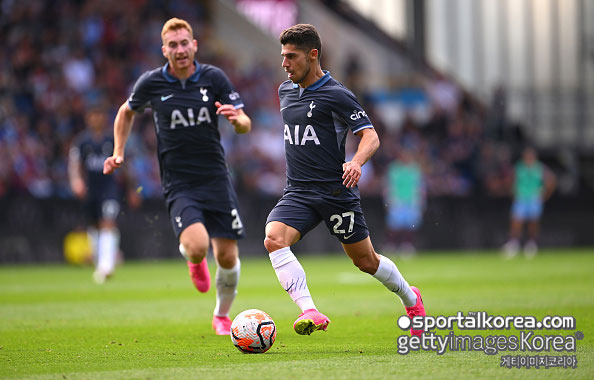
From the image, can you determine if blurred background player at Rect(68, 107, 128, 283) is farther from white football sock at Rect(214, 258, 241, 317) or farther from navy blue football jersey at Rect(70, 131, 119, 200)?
white football sock at Rect(214, 258, 241, 317)

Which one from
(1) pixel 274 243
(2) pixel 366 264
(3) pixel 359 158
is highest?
(3) pixel 359 158

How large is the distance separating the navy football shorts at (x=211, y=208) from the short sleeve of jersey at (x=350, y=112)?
1.56 meters

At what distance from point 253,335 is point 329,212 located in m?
1.07

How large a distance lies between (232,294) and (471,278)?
22.2 ft

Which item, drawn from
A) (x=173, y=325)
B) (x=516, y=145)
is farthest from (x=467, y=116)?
(x=173, y=325)

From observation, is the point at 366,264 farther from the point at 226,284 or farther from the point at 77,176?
the point at 77,176

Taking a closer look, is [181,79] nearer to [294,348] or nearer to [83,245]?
[294,348]

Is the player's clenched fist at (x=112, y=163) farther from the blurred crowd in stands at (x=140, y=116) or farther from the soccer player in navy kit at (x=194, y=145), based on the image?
the blurred crowd in stands at (x=140, y=116)

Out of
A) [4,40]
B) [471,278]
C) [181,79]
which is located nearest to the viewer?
[181,79]

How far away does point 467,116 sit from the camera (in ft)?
88.1

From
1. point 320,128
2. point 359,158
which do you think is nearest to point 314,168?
point 320,128

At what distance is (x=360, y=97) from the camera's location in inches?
1017

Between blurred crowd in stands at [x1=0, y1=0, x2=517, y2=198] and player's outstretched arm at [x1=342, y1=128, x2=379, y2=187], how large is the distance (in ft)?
42.1

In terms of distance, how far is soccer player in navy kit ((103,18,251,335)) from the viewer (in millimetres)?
8023
